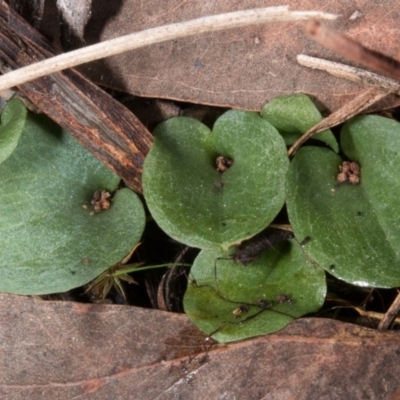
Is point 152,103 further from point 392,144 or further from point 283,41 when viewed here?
point 392,144

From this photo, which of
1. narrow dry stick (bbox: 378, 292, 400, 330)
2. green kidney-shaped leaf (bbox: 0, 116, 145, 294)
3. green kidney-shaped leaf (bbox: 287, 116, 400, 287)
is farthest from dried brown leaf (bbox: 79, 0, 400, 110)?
narrow dry stick (bbox: 378, 292, 400, 330)

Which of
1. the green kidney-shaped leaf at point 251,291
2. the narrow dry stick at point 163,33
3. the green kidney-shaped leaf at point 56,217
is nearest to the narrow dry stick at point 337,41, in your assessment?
the narrow dry stick at point 163,33

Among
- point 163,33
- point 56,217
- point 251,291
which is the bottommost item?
point 251,291

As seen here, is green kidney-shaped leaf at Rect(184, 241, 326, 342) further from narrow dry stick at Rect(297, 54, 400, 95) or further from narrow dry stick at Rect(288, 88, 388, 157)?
narrow dry stick at Rect(297, 54, 400, 95)

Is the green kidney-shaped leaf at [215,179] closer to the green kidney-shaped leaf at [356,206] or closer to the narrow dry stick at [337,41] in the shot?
the green kidney-shaped leaf at [356,206]

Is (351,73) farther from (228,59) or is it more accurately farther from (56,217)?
(56,217)

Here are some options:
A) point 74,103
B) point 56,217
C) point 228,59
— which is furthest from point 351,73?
point 56,217
